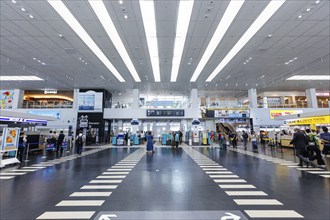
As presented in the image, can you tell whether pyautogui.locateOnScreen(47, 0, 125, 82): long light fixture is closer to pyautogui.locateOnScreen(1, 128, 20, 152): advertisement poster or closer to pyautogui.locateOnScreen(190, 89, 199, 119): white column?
pyautogui.locateOnScreen(1, 128, 20, 152): advertisement poster

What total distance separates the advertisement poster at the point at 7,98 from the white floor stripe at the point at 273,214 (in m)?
27.9

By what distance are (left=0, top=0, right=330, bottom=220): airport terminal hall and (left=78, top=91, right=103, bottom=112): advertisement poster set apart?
13 cm

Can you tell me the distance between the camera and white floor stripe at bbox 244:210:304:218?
2.81 metres

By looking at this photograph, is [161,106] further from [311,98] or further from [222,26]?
[311,98]

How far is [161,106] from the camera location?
22.1 m

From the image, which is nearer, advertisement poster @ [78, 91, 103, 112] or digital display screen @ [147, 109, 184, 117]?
digital display screen @ [147, 109, 184, 117]

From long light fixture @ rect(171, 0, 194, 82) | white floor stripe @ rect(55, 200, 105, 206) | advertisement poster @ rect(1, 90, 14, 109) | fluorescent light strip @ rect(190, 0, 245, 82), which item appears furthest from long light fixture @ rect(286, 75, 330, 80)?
advertisement poster @ rect(1, 90, 14, 109)

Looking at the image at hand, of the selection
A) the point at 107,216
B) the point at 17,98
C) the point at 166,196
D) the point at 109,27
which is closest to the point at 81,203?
the point at 107,216

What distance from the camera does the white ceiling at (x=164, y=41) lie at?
7.18 metres

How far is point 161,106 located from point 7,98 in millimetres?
19672

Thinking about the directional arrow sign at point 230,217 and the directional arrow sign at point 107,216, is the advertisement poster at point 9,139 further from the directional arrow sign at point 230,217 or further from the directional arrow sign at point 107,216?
the directional arrow sign at point 230,217

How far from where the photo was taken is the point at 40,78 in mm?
17062

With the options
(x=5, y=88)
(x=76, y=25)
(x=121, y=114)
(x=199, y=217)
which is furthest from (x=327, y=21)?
(x=5, y=88)

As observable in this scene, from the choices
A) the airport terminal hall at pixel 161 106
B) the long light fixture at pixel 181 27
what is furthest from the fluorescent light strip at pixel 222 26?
the long light fixture at pixel 181 27
